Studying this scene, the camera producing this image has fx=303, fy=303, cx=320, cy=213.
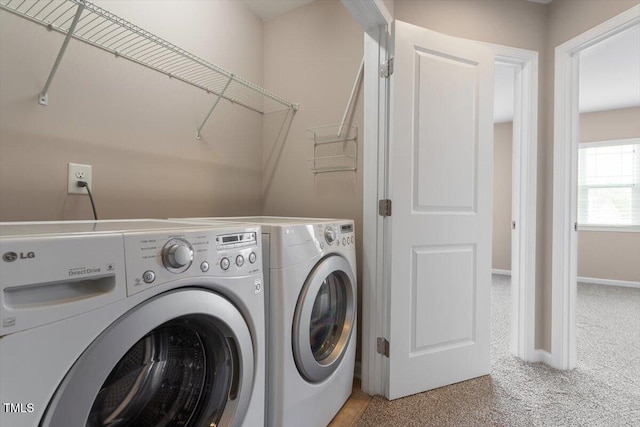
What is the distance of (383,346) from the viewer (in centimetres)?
156

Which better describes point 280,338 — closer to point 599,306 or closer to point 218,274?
point 218,274

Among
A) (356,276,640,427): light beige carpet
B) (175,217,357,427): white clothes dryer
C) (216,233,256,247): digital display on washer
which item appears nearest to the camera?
(216,233,256,247): digital display on washer

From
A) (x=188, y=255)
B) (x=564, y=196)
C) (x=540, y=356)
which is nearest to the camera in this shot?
(x=188, y=255)

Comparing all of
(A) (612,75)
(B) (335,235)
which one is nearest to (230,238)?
(B) (335,235)

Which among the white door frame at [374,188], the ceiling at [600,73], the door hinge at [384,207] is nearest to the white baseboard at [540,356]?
the white door frame at [374,188]

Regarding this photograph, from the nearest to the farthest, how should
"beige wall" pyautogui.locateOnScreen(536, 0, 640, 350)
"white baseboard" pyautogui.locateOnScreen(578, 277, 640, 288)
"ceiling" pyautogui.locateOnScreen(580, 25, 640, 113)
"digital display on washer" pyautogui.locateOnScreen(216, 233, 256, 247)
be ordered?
"digital display on washer" pyautogui.locateOnScreen(216, 233, 256, 247)
"beige wall" pyautogui.locateOnScreen(536, 0, 640, 350)
"ceiling" pyautogui.locateOnScreen(580, 25, 640, 113)
"white baseboard" pyautogui.locateOnScreen(578, 277, 640, 288)

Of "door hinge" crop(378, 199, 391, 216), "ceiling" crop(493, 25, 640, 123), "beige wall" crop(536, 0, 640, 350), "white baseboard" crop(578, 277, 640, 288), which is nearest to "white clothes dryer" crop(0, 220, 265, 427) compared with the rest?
"door hinge" crop(378, 199, 391, 216)

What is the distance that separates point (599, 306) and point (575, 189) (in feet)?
6.95

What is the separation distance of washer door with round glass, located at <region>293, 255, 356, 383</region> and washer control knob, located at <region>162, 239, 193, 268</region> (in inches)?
20.4

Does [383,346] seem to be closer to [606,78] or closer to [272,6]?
[272,6]

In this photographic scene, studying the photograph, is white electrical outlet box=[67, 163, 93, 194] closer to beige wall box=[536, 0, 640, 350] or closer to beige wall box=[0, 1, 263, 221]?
beige wall box=[0, 1, 263, 221]

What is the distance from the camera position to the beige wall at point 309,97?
186 cm

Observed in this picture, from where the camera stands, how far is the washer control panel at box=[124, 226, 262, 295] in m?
0.64

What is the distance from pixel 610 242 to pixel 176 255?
5.34 meters
